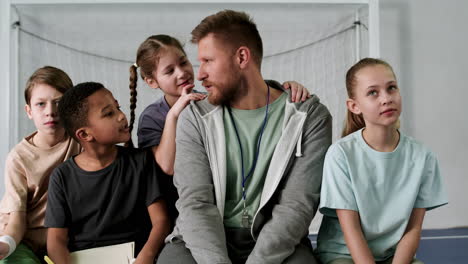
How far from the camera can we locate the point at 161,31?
354 centimetres

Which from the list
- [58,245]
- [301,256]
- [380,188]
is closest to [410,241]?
[380,188]

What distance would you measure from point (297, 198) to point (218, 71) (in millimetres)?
489

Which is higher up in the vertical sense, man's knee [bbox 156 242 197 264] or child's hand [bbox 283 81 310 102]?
child's hand [bbox 283 81 310 102]

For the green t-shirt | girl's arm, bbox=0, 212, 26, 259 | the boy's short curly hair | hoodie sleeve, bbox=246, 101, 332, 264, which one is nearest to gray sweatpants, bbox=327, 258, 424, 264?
hoodie sleeve, bbox=246, 101, 332, 264

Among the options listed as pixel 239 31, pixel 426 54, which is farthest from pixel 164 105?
pixel 426 54

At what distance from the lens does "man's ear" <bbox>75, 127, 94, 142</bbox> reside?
5.76 feet

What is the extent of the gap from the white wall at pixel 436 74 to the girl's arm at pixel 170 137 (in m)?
2.81

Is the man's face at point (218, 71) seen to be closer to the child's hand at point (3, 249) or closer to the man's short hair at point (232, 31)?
the man's short hair at point (232, 31)

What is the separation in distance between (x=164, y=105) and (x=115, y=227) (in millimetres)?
550

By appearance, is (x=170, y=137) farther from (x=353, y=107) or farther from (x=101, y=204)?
(x=353, y=107)

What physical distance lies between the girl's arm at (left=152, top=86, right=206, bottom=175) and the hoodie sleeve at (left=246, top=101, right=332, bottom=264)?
1.35 feet

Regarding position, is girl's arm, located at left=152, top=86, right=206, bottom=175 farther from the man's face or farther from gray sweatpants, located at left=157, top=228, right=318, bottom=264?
gray sweatpants, located at left=157, top=228, right=318, bottom=264

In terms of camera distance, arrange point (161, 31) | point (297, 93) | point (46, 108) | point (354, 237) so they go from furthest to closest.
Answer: point (161, 31), point (46, 108), point (297, 93), point (354, 237)

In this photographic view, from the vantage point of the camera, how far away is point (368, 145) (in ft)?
5.28
